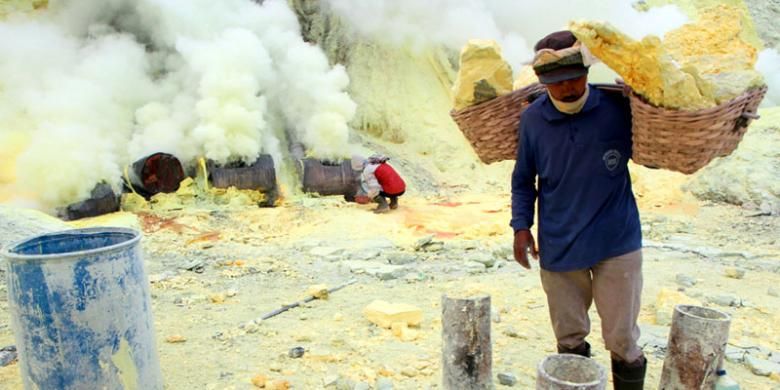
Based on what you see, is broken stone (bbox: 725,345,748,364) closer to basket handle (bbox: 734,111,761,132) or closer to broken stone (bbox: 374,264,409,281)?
basket handle (bbox: 734,111,761,132)

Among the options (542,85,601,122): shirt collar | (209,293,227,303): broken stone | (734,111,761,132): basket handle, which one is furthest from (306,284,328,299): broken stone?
(734,111,761,132): basket handle

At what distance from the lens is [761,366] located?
11.1ft

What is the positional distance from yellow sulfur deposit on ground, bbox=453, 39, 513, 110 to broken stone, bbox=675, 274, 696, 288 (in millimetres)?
3417

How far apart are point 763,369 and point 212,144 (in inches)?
Answer: 349

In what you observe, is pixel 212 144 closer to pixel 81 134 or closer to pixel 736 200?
pixel 81 134

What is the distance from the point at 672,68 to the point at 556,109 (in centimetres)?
61

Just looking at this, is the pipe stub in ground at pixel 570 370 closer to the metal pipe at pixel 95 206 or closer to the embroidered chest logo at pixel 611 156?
the embroidered chest logo at pixel 611 156

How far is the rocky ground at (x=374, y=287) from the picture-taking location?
345 cm

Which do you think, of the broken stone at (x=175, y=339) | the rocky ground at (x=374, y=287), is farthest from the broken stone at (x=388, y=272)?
the broken stone at (x=175, y=339)

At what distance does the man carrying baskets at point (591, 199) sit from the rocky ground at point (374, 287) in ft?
3.22

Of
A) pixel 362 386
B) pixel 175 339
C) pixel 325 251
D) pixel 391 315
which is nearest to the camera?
pixel 362 386

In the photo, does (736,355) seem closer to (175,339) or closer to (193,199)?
(175,339)

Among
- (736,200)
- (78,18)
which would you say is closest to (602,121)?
(736,200)

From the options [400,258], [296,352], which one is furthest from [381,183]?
[296,352]
